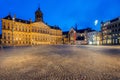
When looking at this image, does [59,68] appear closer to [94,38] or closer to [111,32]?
[111,32]

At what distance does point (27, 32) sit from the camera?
299 feet

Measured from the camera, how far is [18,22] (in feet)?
279

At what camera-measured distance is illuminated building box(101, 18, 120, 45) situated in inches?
2971

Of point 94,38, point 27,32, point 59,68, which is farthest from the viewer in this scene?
point 94,38

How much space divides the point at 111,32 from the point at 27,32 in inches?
2363

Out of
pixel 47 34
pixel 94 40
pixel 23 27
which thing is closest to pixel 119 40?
pixel 94 40

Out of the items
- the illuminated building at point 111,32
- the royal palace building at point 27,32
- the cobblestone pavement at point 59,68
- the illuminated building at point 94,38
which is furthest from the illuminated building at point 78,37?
the cobblestone pavement at point 59,68

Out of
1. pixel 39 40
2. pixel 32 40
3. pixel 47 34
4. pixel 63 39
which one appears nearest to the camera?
pixel 32 40

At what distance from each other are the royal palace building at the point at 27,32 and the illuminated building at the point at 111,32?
47.1m

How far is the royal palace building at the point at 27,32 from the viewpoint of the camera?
76.4m

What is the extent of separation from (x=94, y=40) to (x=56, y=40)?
37397 mm

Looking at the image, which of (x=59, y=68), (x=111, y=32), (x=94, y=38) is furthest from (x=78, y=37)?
(x=59, y=68)

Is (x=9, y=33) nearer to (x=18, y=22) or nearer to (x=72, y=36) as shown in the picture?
(x=18, y=22)

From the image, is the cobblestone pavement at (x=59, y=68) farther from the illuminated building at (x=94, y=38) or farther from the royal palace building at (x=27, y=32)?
the illuminated building at (x=94, y=38)
